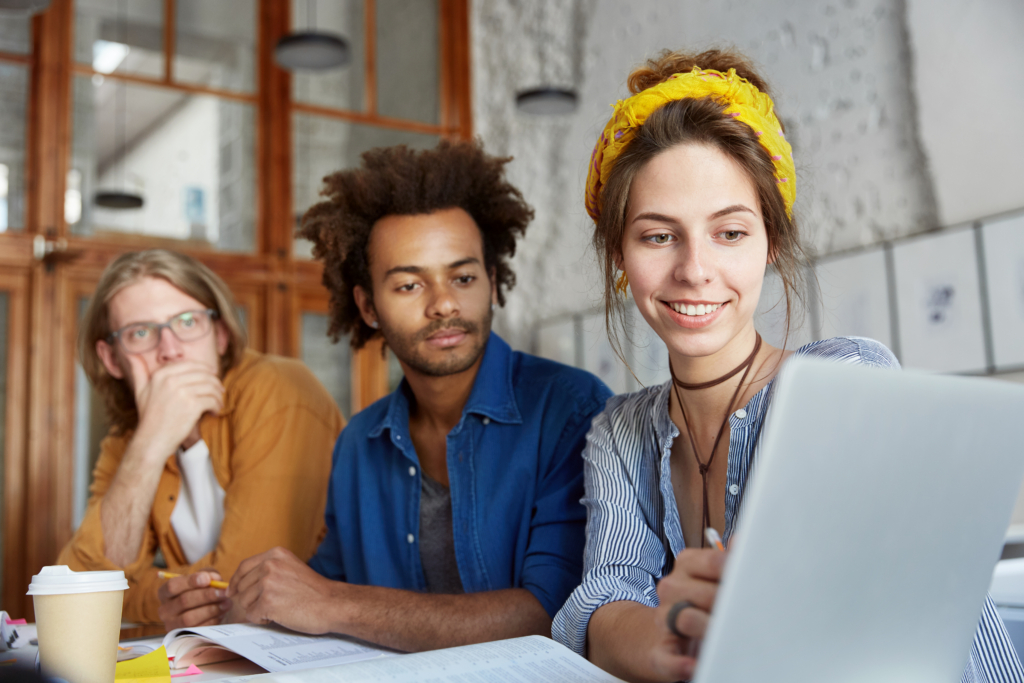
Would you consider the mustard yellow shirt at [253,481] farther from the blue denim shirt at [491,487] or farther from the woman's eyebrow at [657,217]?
the woman's eyebrow at [657,217]

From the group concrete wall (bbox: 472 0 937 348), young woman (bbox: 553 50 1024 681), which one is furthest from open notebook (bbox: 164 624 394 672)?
concrete wall (bbox: 472 0 937 348)

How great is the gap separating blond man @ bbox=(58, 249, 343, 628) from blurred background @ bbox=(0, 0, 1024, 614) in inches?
62.3

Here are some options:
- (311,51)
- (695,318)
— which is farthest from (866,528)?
(311,51)

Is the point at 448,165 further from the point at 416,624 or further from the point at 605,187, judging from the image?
the point at 416,624

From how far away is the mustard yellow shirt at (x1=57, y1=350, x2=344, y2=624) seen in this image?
66.5 inches

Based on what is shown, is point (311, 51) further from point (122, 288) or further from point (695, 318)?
point (695, 318)

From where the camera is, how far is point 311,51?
420 cm

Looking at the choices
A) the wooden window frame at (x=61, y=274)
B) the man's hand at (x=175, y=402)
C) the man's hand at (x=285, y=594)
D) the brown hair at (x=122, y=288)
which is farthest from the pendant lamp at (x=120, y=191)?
the man's hand at (x=285, y=594)

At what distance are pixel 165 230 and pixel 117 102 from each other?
28.4 inches

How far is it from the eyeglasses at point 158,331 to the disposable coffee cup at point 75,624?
1.16m

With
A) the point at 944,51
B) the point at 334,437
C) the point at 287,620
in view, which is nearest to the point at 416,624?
the point at 287,620

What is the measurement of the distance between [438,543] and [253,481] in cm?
46

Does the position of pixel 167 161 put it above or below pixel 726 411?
above

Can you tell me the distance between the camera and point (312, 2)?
5.23 meters
